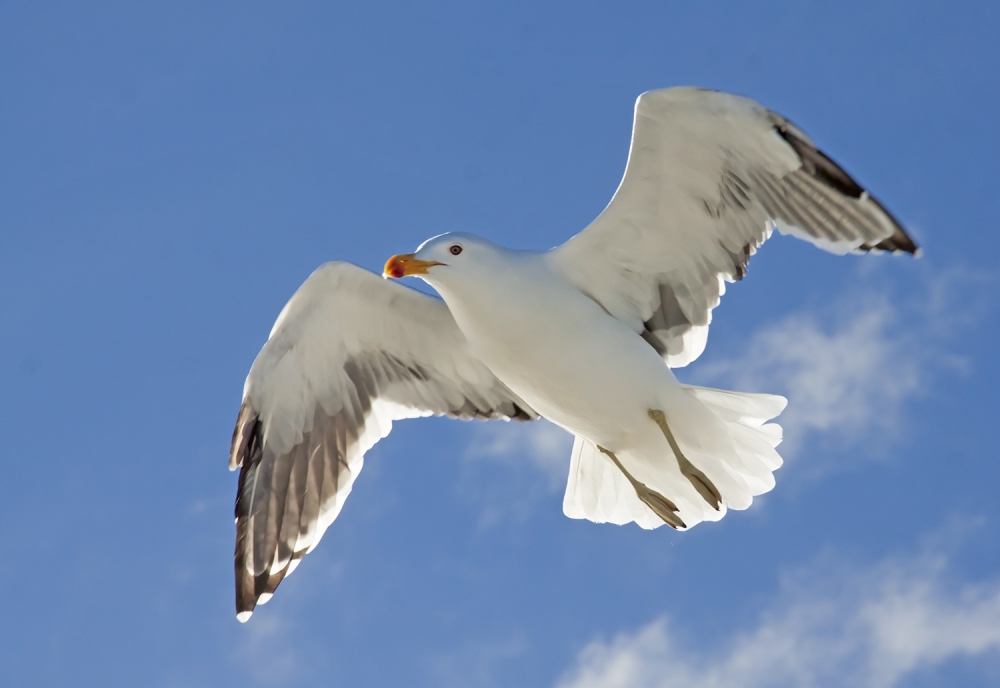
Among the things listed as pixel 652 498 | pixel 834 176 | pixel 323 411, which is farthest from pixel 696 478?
pixel 323 411

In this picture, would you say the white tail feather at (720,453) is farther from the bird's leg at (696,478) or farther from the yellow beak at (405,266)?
the yellow beak at (405,266)

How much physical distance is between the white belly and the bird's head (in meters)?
0.16

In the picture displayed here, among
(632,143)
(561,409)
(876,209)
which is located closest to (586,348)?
(561,409)

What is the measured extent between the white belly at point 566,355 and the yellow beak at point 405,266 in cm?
21

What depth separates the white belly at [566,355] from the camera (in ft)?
23.9

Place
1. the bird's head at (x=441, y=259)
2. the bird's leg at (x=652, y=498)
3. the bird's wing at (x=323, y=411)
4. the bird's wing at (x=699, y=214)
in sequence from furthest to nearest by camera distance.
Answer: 1. the bird's wing at (x=323, y=411)
2. the bird's leg at (x=652, y=498)
3. the bird's head at (x=441, y=259)
4. the bird's wing at (x=699, y=214)

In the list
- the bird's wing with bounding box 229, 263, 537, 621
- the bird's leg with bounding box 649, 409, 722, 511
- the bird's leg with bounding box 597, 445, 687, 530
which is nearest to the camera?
the bird's leg with bounding box 649, 409, 722, 511

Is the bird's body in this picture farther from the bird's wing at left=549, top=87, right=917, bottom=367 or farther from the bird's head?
the bird's wing at left=549, top=87, right=917, bottom=367

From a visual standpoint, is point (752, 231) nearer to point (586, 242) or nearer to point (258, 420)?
point (586, 242)

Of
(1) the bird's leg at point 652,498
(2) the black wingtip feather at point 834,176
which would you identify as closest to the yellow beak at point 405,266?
(1) the bird's leg at point 652,498

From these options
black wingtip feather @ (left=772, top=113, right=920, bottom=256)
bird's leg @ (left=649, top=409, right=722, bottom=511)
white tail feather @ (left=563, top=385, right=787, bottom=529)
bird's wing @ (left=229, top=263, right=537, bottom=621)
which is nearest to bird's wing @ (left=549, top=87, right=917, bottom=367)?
black wingtip feather @ (left=772, top=113, right=920, bottom=256)

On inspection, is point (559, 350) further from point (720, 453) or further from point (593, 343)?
point (720, 453)

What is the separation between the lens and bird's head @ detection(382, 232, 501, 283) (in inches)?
285

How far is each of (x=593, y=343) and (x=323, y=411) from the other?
195cm
